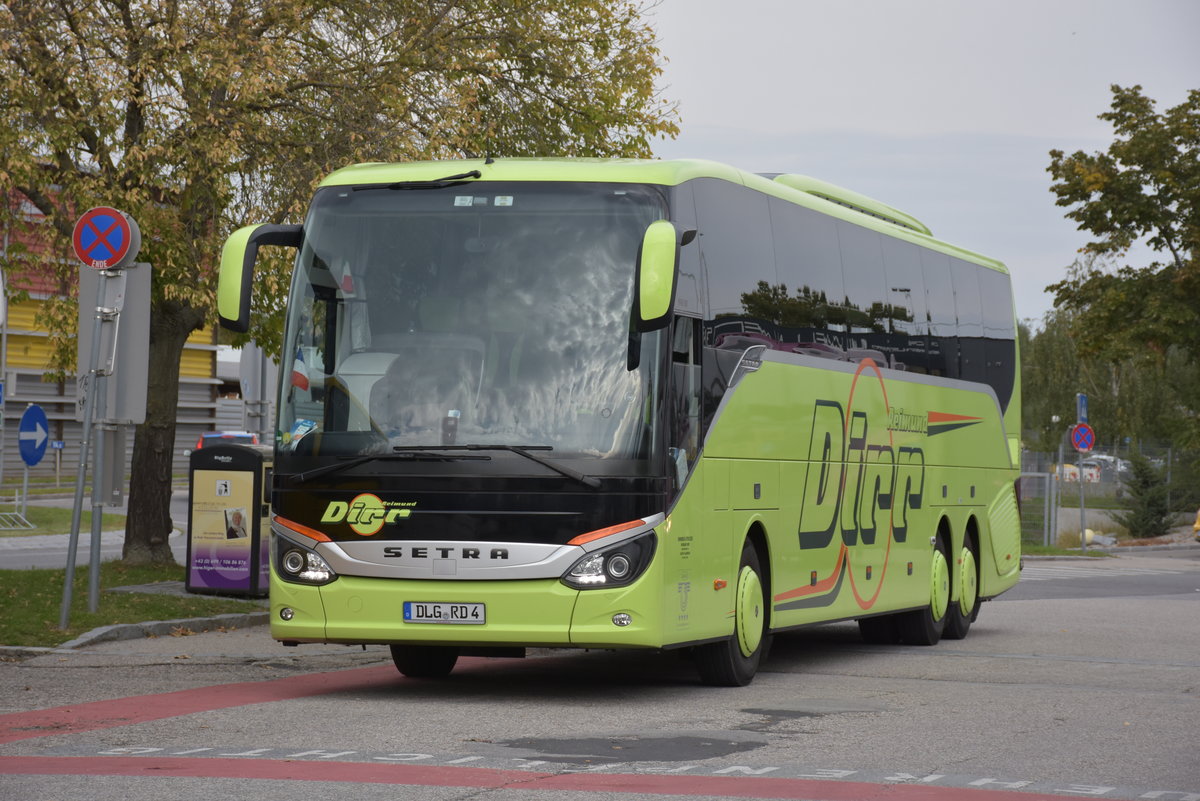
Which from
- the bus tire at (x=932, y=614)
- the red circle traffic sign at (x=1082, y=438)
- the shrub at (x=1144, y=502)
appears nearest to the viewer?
the bus tire at (x=932, y=614)

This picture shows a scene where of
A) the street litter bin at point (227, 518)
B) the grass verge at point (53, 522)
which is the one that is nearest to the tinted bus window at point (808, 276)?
the street litter bin at point (227, 518)

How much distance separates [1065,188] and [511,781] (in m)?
40.9

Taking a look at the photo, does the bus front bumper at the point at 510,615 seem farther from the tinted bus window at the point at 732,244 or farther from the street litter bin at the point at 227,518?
the street litter bin at the point at 227,518

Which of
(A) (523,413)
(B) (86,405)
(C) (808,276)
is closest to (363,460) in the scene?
(A) (523,413)

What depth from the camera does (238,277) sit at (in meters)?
11.7

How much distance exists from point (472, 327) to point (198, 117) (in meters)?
7.82

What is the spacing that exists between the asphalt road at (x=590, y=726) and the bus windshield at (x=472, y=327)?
173 centimetres

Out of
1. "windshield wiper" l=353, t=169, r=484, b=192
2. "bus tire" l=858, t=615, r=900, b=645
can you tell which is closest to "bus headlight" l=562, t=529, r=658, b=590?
"windshield wiper" l=353, t=169, r=484, b=192

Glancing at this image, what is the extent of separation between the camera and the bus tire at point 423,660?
43.3 ft

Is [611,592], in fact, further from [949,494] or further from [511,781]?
[949,494]

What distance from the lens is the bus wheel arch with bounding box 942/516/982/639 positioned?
18.8 metres

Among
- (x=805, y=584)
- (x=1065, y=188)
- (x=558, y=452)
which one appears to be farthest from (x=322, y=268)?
(x=1065, y=188)

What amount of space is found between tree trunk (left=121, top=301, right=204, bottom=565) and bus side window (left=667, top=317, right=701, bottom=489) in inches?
383

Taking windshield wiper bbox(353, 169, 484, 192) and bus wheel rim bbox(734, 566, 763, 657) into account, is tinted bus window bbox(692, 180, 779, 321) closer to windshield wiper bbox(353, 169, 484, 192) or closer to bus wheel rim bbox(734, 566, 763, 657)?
windshield wiper bbox(353, 169, 484, 192)
